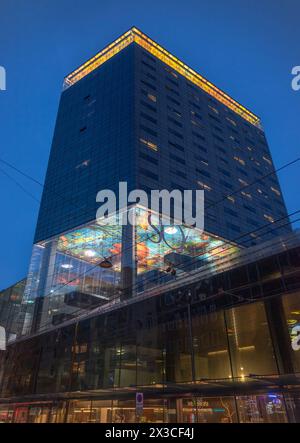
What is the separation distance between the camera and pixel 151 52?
74.9 metres

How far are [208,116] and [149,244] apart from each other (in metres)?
43.6

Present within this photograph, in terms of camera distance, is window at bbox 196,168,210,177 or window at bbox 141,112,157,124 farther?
window at bbox 196,168,210,177

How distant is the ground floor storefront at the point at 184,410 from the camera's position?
1447 centimetres

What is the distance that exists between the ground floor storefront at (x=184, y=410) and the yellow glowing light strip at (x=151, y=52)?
242 feet

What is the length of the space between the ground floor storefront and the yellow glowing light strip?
73619mm

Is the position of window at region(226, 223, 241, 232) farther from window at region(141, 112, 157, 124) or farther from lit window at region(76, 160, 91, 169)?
lit window at region(76, 160, 91, 169)

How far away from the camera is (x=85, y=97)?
7175 cm

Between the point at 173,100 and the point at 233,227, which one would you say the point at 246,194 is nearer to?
the point at 233,227

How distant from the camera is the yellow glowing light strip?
248 feet

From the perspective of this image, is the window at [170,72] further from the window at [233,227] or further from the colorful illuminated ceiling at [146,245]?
the colorful illuminated ceiling at [146,245]

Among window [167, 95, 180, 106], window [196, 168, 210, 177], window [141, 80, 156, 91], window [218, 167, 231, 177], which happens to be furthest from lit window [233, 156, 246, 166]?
window [141, 80, 156, 91]

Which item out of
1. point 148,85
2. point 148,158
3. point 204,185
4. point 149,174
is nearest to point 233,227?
point 204,185

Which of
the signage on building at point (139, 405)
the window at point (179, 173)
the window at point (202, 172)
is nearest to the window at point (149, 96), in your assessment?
the window at point (202, 172)
